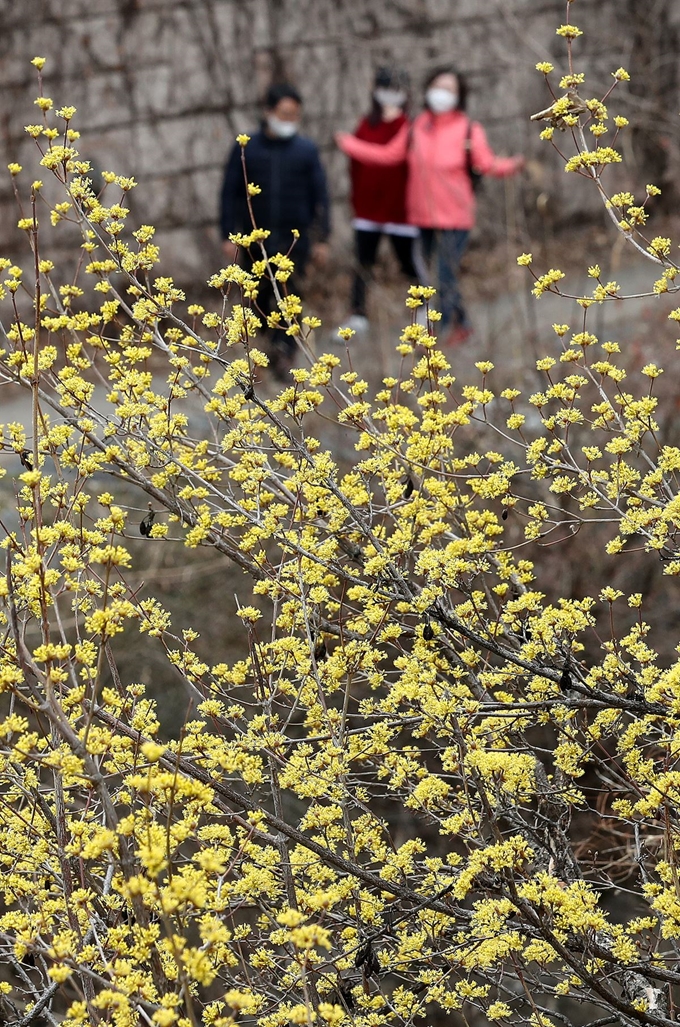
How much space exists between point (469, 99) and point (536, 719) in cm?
978

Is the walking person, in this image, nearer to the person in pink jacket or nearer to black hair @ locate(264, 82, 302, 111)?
black hair @ locate(264, 82, 302, 111)

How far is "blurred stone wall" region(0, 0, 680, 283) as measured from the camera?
10359 mm

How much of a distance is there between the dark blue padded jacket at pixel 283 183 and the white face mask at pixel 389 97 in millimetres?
992

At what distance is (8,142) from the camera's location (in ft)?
33.3

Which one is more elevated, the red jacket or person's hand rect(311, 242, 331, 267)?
the red jacket

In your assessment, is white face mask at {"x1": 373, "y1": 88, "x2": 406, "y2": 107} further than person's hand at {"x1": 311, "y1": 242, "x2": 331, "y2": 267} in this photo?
Yes

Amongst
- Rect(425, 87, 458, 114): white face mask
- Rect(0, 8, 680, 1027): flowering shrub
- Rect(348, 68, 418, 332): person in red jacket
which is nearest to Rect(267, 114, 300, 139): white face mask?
Rect(348, 68, 418, 332): person in red jacket

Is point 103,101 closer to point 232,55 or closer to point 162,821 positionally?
point 232,55

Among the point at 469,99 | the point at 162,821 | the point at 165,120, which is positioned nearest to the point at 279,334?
the point at 165,120

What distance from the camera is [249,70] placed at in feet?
35.0

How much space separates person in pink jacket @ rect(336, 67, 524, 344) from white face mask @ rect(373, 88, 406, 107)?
8.3 inches

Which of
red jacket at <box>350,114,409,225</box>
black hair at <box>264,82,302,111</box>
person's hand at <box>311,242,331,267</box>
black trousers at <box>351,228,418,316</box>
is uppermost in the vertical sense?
black hair at <box>264,82,302,111</box>

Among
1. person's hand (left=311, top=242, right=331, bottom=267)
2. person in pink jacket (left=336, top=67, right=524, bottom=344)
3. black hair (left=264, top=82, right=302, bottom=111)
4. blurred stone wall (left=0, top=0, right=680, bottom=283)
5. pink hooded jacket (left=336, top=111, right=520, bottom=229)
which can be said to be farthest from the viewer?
blurred stone wall (left=0, top=0, right=680, bottom=283)

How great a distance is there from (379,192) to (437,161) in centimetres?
64
